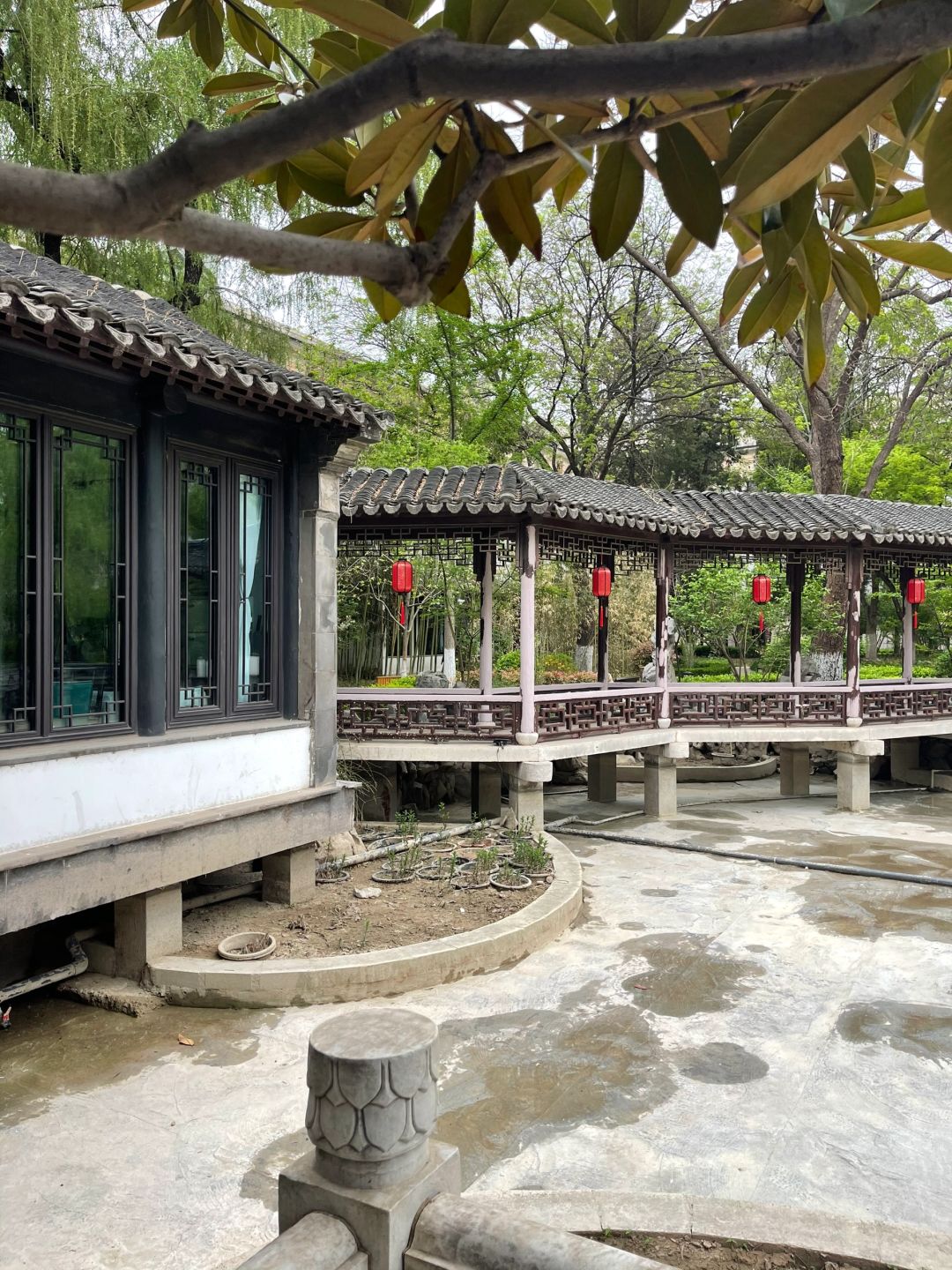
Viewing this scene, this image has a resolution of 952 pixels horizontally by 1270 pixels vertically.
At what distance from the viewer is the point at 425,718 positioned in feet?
31.6

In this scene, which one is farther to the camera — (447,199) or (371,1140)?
→ (371,1140)

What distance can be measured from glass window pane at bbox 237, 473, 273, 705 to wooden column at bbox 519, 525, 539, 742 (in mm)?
3659

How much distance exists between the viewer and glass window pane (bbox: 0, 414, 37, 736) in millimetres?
4652

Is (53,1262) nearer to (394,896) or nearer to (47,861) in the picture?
(47,861)

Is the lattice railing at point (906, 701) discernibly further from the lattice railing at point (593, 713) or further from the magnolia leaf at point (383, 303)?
the magnolia leaf at point (383, 303)

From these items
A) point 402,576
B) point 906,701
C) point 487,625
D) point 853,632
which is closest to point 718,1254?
point 402,576

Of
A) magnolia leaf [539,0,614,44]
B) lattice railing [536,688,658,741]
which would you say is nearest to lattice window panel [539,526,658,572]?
lattice railing [536,688,658,741]

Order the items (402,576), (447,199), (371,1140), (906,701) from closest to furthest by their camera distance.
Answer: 1. (447,199)
2. (371,1140)
3. (402,576)
4. (906,701)

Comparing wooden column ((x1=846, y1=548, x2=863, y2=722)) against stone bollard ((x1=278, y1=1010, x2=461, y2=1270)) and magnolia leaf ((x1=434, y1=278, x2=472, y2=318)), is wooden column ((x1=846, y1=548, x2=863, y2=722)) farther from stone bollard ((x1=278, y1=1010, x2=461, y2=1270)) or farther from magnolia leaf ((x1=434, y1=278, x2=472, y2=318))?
magnolia leaf ((x1=434, y1=278, x2=472, y2=318))

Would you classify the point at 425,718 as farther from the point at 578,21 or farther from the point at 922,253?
the point at 578,21

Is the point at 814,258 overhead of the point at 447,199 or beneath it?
beneath

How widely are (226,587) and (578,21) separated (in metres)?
4.79

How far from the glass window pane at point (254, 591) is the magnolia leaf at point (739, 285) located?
4.44 meters

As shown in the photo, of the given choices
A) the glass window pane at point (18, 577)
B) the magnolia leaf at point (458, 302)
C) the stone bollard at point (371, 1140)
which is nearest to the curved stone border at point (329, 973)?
the glass window pane at point (18, 577)
